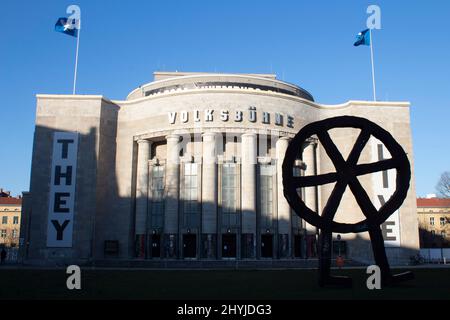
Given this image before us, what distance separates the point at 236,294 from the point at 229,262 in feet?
95.6

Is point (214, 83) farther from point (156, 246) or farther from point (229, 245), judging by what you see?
point (156, 246)

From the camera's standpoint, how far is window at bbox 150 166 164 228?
186 feet

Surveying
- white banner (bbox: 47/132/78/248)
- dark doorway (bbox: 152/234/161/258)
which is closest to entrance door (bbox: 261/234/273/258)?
dark doorway (bbox: 152/234/161/258)

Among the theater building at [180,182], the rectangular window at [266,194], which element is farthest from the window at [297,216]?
the rectangular window at [266,194]

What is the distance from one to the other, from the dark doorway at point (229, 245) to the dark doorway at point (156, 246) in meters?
8.14

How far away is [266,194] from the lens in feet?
185

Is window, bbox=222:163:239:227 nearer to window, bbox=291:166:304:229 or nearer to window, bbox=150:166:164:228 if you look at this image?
window, bbox=291:166:304:229

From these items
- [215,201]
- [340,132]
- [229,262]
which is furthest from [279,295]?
[340,132]

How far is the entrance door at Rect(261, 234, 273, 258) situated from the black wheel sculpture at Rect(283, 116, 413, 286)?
111ft

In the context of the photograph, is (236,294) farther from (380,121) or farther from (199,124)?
(380,121)

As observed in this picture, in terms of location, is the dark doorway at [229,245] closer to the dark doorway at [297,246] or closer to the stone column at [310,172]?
the dark doorway at [297,246]

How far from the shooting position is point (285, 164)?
22109mm

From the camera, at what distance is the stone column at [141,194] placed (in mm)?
56250

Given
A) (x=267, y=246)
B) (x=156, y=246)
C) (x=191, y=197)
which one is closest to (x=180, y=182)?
(x=191, y=197)
